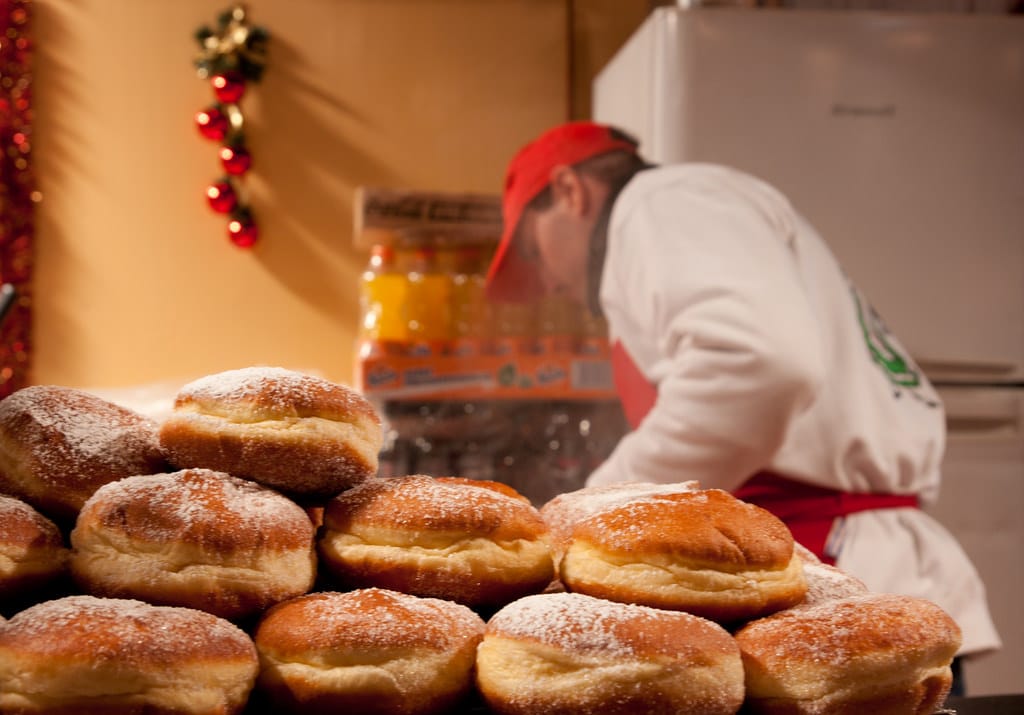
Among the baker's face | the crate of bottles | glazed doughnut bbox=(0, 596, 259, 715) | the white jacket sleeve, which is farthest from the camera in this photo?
the crate of bottles

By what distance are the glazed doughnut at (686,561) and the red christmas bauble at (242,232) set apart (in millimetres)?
2453

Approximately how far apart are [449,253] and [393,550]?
2.05 meters

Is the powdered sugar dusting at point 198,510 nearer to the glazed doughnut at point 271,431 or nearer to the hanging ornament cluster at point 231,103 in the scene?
the glazed doughnut at point 271,431

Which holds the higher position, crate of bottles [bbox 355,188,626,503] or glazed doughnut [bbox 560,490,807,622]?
glazed doughnut [bbox 560,490,807,622]

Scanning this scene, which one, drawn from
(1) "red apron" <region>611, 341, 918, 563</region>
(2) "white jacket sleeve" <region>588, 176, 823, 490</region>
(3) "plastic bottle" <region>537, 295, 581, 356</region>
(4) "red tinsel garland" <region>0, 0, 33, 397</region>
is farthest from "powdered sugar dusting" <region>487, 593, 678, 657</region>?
(4) "red tinsel garland" <region>0, 0, 33, 397</region>

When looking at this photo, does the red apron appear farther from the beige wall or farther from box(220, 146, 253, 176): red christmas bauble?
box(220, 146, 253, 176): red christmas bauble

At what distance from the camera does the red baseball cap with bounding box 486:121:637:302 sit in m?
2.34

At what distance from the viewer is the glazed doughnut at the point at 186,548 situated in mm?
646

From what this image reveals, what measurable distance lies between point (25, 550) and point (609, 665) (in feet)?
1.22

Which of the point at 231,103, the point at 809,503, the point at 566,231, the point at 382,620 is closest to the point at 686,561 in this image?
the point at 382,620

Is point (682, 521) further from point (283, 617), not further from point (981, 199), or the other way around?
point (981, 199)

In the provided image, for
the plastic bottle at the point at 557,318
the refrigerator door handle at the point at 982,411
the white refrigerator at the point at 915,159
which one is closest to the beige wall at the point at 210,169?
the plastic bottle at the point at 557,318

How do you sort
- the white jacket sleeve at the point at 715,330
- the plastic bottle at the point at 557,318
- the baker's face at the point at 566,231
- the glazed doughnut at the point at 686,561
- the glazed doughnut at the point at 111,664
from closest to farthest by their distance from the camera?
the glazed doughnut at the point at 111,664 → the glazed doughnut at the point at 686,561 → the white jacket sleeve at the point at 715,330 → the baker's face at the point at 566,231 → the plastic bottle at the point at 557,318

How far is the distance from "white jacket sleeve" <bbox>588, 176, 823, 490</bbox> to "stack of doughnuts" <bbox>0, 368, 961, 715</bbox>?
970 millimetres
